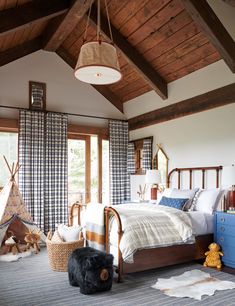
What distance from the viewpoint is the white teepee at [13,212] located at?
5.19 meters

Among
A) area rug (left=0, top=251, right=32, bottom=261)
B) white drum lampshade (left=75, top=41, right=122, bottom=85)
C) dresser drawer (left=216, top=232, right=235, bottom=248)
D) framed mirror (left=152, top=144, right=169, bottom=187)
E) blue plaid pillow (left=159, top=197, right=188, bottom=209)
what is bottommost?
area rug (left=0, top=251, right=32, bottom=261)

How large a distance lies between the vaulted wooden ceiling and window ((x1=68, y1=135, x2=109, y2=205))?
156cm

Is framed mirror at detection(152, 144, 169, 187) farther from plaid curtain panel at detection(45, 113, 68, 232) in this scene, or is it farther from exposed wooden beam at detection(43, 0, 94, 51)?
exposed wooden beam at detection(43, 0, 94, 51)

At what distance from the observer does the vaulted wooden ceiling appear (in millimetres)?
4496

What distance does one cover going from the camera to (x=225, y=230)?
4.35m

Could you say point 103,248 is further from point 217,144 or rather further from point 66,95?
point 66,95

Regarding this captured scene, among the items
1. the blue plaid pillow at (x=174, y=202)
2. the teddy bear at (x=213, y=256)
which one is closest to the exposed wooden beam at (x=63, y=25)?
the blue plaid pillow at (x=174, y=202)

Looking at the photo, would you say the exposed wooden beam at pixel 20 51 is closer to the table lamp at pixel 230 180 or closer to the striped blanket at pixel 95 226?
the striped blanket at pixel 95 226

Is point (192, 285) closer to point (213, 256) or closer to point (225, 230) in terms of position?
point (213, 256)

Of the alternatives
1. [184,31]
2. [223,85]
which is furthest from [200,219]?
[184,31]

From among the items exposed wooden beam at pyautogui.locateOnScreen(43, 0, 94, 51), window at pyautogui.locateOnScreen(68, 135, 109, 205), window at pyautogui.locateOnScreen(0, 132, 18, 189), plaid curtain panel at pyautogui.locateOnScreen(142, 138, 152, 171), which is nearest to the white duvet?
plaid curtain panel at pyautogui.locateOnScreen(142, 138, 152, 171)

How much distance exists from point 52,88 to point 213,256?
4.55 meters

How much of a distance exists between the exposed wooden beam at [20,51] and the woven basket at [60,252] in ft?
12.5

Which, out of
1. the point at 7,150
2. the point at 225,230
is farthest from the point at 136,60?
the point at 225,230
